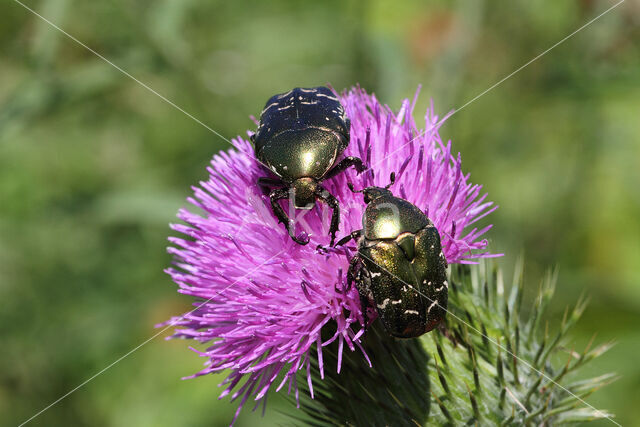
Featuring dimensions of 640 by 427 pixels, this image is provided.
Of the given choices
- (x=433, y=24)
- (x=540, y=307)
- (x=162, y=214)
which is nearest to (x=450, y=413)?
(x=540, y=307)

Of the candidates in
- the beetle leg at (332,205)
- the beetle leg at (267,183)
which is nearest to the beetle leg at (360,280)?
the beetle leg at (332,205)

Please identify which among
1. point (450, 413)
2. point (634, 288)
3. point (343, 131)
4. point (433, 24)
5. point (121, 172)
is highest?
point (433, 24)

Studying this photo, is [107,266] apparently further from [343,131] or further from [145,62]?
[343,131]

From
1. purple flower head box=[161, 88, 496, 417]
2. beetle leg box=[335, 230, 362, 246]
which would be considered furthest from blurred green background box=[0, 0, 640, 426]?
beetle leg box=[335, 230, 362, 246]

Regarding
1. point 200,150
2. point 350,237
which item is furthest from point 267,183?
point 200,150

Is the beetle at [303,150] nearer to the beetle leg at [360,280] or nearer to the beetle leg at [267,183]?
the beetle leg at [267,183]
